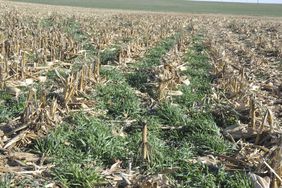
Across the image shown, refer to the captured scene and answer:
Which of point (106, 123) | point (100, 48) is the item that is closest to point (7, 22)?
point (100, 48)

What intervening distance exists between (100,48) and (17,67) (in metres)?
5.62

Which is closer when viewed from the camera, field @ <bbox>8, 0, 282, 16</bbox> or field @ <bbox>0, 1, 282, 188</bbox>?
field @ <bbox>0, 1, 282, 188</bbox>

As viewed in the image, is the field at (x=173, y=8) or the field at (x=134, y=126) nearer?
the field at (x=134, y=126)

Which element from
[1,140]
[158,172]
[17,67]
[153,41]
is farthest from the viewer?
[153,41]

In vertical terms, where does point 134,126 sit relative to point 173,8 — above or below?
above

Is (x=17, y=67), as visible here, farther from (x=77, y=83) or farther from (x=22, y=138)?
(x=22, y=138)

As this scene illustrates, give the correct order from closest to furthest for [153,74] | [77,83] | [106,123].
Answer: [106,123]
[77,83]
[153,74]

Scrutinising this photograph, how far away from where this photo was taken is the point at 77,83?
7754mm

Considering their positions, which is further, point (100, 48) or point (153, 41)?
point (153, 41)

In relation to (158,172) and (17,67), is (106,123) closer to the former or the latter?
(158,172)

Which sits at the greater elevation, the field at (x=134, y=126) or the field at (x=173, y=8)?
the field at (x=134, y=126)

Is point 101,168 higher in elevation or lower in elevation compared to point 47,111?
lower

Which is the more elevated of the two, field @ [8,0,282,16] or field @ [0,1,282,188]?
field @ [0,1,282,188]

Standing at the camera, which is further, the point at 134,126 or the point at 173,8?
the point at 173,8
